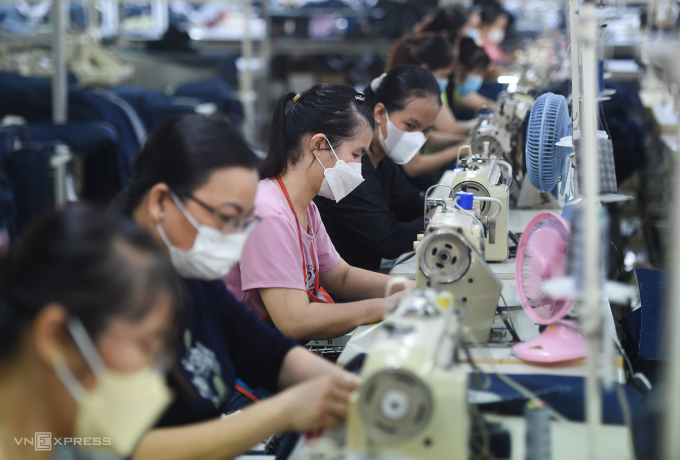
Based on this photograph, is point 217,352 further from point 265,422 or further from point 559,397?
point 559,397

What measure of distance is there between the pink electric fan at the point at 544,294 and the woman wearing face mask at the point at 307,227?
1.44 ft

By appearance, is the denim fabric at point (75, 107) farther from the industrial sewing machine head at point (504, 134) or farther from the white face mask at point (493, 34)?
the white face mask at point (493, 34)

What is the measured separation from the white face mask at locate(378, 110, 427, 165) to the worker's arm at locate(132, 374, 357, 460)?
1575 mm

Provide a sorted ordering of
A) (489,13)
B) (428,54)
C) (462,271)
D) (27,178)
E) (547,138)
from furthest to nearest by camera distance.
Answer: (489,13), (428,54), (27,178), (547,138), (462,271)

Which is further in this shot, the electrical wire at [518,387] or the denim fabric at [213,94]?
the denim fabric at [213,94]

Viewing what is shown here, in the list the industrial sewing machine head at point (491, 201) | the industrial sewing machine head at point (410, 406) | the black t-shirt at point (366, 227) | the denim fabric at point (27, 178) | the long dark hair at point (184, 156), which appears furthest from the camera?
the denim fabric at point (27, 178)

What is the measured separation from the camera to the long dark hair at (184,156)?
1295 millimetres

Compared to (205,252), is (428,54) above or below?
above

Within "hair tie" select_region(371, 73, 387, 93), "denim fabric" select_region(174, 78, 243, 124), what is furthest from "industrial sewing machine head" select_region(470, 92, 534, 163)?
"denim fabric" select_region(174, 78, 243, 124)

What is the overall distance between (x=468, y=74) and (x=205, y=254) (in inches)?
164

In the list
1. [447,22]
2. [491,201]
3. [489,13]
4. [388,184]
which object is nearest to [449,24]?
[447,22]

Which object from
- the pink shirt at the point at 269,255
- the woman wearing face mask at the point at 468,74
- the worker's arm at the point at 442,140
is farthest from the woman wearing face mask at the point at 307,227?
the woman wearing face mask at the point at 468,74

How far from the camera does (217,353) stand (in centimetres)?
144

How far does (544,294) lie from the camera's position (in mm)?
1484
